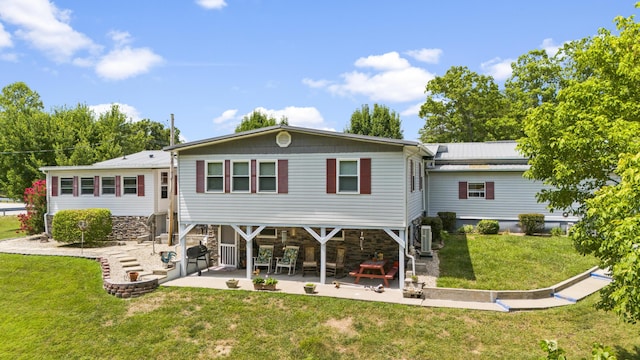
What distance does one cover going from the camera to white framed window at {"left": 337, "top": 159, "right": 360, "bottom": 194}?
12.9 m

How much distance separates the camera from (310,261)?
14.8 meters

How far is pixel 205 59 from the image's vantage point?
648 inches

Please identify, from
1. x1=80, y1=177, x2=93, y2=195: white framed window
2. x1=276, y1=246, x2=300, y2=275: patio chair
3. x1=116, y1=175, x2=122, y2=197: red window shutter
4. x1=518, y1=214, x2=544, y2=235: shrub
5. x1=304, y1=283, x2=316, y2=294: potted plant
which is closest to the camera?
x1=304, y1=283, x2=316, y2=294: potted plant

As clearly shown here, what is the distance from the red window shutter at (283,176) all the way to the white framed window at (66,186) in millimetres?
13576

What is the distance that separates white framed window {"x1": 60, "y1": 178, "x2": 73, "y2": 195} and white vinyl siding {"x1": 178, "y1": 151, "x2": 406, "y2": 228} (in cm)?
990

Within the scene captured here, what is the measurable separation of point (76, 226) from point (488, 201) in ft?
66.9

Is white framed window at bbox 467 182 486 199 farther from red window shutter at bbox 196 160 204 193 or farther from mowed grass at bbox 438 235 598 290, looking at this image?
red window shutter at bbox 196 160 204 193

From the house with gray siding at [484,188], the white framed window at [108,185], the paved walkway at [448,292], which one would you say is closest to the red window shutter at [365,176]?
the paved walkway at [448,292]

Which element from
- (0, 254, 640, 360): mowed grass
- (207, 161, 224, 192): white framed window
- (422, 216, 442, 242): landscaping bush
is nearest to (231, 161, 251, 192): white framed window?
(207, 161, 224, 192): white framed window

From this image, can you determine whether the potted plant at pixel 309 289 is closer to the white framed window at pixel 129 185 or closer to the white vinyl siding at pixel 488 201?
the white vinyl siding at pixel 488 201

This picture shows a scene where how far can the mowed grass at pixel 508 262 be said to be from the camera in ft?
39.6

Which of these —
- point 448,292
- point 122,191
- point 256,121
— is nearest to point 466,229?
point 448,292

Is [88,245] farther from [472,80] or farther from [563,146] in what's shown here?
[472,80]

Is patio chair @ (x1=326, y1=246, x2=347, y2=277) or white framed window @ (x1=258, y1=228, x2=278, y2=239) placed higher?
white framed window @ (x1=258, y1=228, x2=278, y2=239)
